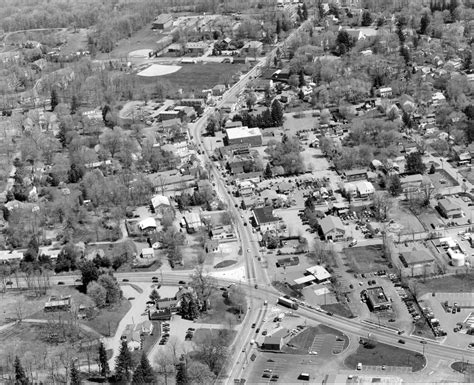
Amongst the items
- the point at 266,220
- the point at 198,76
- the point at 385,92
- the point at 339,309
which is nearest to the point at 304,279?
the point at 339,309

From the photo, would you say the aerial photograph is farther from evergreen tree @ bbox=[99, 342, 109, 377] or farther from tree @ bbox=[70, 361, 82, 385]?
evergreen tree @ bbox=[99, 342, 109, 377]

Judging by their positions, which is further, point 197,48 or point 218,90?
point 197,48

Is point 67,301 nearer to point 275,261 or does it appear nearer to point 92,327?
point 92,327

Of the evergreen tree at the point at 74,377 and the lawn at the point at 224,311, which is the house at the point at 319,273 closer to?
the lawn at the point at 224,311

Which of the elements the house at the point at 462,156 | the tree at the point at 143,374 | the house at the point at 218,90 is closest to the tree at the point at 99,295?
the tree at the point at 143,374

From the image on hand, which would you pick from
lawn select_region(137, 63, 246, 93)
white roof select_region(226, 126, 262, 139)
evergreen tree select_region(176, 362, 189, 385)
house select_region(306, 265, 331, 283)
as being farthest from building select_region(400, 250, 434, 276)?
lawn select_region(137, 63, 246, 93)

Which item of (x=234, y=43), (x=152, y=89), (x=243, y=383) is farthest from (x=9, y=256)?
(x=234, y=43)

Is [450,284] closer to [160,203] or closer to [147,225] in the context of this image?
[147,225]
